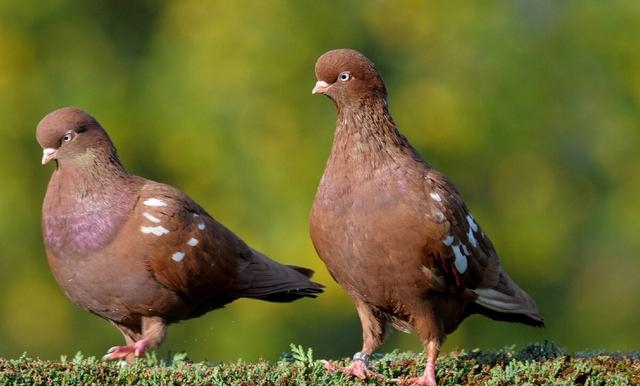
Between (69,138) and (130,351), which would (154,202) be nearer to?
(69,138)

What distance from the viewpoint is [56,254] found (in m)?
Answer: 7.46

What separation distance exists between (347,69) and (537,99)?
8.03 metres

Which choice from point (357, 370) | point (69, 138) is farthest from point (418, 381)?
point (69, 138)

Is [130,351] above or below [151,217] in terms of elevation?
below

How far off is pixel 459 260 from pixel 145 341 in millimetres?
1883

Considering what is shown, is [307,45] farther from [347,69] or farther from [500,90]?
[347,69]

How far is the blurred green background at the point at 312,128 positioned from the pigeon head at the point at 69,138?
480 centimetres

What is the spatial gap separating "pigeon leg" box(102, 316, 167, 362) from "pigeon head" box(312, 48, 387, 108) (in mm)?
1679

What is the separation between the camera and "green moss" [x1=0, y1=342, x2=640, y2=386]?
20.8ft

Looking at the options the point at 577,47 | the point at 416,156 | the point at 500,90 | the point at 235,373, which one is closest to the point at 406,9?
the point at 500,90

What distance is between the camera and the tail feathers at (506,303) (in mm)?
7359

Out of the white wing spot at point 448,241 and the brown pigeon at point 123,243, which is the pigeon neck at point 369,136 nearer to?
the white wing spot at point 448,241

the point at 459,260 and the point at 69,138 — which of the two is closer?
the point at 459,260

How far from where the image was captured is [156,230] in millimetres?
7480
